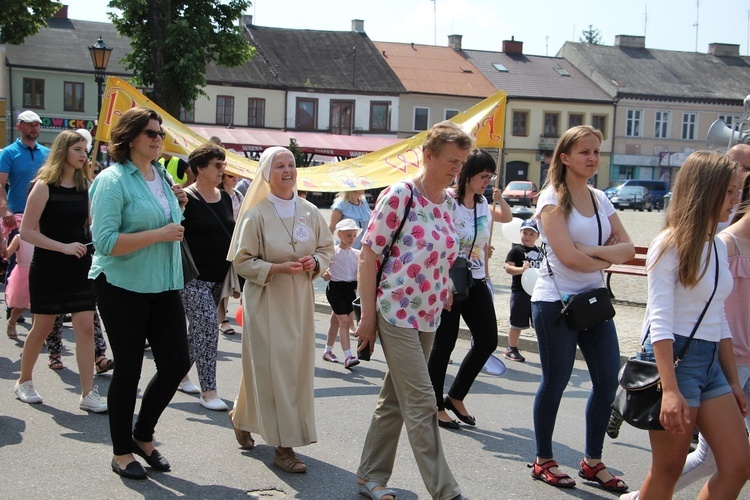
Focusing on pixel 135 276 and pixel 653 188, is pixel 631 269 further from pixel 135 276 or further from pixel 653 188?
pixel 653 188

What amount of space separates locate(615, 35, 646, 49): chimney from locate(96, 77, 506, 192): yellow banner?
196ft

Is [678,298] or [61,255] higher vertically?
[678,298]

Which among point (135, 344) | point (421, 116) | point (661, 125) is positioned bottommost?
point (135, 344)

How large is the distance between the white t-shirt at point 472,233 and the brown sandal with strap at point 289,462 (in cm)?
182

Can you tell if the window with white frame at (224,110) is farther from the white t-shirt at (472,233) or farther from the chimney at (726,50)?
the white t-shirt at (472,233)

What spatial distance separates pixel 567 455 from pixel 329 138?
48767 millimetres

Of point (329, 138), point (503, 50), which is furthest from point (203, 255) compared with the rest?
point (503, 50)

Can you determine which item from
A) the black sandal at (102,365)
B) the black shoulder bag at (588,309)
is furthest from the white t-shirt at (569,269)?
the black sandal at (102,365)

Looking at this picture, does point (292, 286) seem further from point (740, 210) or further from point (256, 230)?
point (740, 210)

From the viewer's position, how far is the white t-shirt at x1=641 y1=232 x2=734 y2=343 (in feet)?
11.9

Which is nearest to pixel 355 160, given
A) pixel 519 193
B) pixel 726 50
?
pixel 519 193

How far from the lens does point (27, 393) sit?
646cm

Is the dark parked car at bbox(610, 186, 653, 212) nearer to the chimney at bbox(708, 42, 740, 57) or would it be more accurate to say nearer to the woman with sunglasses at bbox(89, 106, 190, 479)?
the chimney at bbox(708, 42, 740, 57)

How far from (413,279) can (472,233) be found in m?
1.75
